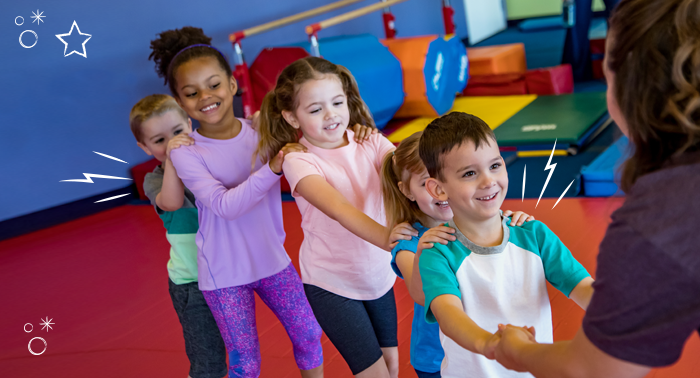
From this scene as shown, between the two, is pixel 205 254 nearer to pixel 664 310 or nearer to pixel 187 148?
pixel 187 148

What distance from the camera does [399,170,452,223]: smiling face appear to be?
1.63m

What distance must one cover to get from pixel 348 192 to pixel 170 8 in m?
4.91

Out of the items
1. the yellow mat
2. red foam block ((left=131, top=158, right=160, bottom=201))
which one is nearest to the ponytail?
the yellow mat

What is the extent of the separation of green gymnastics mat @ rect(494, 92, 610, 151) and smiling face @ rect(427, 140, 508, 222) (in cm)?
355

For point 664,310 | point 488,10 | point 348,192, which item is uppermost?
point 664,310

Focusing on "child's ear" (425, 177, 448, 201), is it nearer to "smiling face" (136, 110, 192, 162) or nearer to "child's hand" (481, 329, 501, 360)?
"child's hand" (481, 329, 501, 360)

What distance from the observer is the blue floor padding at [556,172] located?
13.2ft

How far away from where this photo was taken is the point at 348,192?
1872 mm

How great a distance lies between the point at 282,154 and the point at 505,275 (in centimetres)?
84

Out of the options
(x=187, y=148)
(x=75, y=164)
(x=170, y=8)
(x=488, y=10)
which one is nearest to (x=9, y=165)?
(x=75, y=164)

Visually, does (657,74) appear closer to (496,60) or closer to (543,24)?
(496,60)

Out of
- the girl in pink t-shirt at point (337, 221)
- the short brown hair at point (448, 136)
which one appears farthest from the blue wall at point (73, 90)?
the short brown hair at point (448, 136)

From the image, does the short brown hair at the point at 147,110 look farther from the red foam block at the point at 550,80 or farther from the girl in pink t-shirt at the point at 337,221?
the red foam block at the point at 550,80

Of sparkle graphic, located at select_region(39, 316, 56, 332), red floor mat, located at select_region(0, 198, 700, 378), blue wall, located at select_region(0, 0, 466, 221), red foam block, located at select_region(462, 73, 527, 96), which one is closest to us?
A: red floor mat, located at select_region(0, 198, 700, 378)
